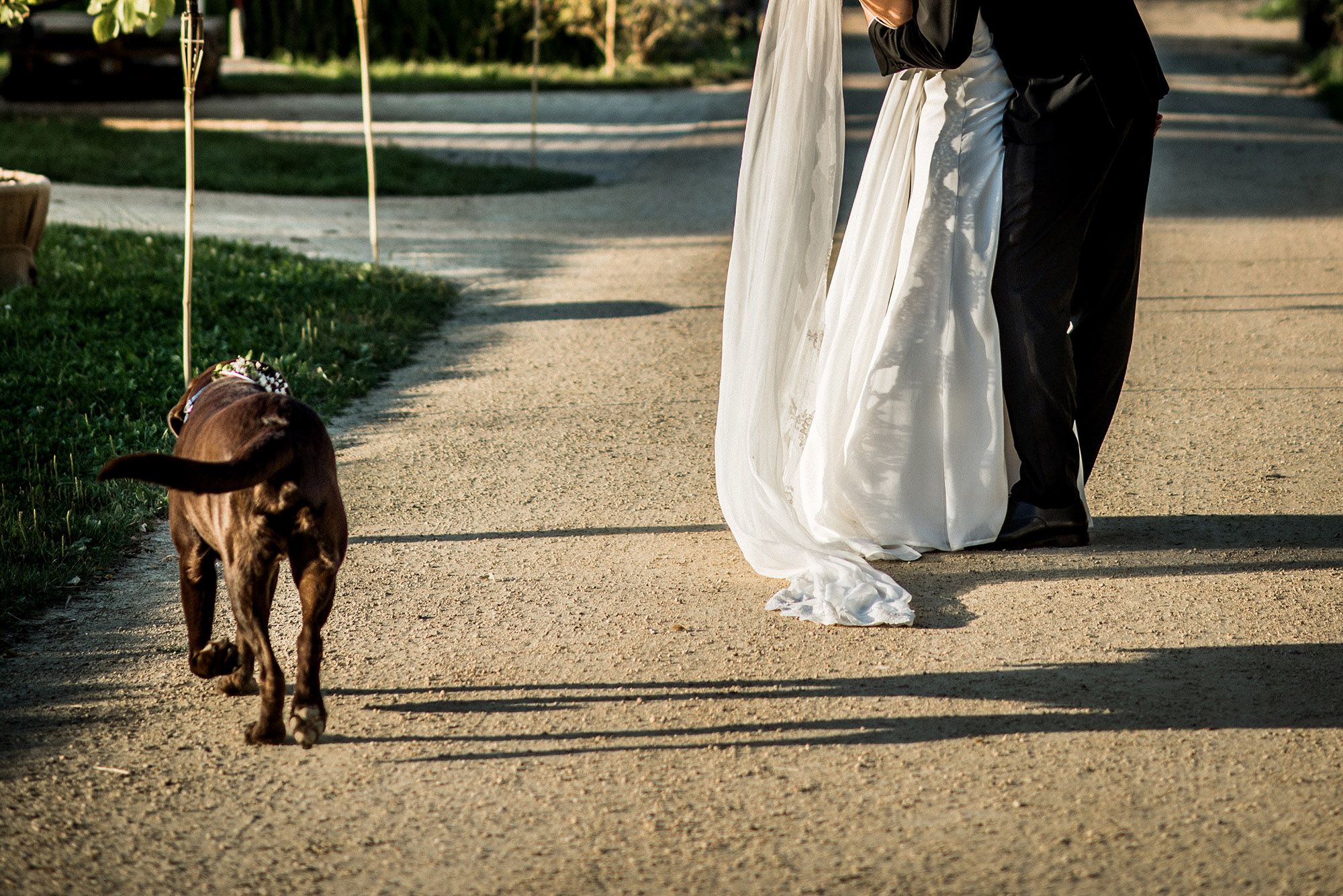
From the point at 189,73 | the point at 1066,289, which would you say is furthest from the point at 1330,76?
the point at 189,73

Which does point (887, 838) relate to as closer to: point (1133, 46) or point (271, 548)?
point (271, 548)

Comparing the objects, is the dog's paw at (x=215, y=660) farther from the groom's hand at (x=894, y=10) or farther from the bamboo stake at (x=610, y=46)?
the bamboo stake at (x=610, y=46)

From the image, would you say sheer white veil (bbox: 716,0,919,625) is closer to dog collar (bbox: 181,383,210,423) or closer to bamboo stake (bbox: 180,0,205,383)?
dog collar (bbox: 181,383,210,423)

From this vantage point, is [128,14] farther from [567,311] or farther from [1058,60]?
[567,311]

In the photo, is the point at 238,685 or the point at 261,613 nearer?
the point at 261,613

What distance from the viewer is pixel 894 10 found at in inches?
158

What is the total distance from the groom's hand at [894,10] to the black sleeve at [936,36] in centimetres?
2

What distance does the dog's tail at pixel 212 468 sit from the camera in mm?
2654

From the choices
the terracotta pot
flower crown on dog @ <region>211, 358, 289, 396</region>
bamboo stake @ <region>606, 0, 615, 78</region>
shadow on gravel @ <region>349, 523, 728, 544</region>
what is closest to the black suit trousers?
shadow on gravel @ <region>349, 523, 728, 544</region>

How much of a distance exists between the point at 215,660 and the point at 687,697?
1132 mm

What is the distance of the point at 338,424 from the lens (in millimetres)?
5750

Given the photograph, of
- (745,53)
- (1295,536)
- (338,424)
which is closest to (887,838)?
(1295,536)

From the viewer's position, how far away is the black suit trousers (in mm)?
4105

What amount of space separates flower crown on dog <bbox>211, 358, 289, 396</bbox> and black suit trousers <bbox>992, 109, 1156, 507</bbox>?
2.11m
